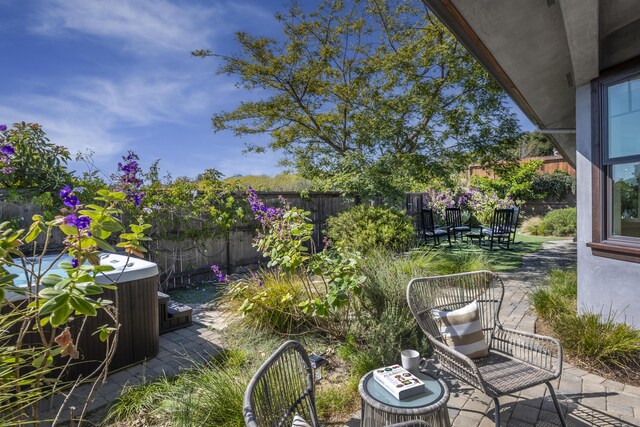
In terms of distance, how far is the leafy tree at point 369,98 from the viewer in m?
6.90

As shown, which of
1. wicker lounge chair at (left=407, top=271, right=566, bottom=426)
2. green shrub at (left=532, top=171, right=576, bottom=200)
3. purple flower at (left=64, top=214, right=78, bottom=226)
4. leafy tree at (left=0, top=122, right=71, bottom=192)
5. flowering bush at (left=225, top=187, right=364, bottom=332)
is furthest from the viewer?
green shrub at (left=532, top=171, right=576, bottom=200)

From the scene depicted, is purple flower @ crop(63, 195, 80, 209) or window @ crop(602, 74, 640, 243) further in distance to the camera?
window @ crop(602, 74, 640, 243)

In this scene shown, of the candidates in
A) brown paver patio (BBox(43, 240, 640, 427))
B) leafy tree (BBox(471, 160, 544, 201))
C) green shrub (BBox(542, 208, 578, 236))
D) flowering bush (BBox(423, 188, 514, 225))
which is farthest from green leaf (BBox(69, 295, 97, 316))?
leafy tree (BBox(471, 160, 544, 201))

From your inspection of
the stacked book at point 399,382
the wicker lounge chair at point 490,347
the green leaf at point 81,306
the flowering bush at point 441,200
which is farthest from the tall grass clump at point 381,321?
the flowering bush at point 441,200

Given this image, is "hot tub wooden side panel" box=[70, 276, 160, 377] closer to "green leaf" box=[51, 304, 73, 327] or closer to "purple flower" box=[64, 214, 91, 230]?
"purple flower" box=[64, 214, 91, 230]

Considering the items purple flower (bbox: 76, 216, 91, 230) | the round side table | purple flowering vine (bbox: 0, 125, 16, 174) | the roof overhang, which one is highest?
the roof overhang

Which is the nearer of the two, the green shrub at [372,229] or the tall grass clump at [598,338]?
the tall grass clump at [598,338]

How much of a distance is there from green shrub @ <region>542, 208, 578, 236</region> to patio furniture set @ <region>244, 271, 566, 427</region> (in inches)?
422

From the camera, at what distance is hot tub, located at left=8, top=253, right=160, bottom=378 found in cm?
287

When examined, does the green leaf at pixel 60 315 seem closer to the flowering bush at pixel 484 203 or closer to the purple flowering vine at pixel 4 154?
the purple flowering vine at pixel 4 154

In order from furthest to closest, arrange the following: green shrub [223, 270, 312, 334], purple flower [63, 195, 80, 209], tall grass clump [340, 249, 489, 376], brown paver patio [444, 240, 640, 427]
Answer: green shrub [223, 270, 312, 334], tall grass clump [340, 249, 489, 376], brown paver patio [444, 240, 640, 427], purple flower [63, 195, 80, 209]

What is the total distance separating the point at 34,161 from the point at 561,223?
44.7 feet

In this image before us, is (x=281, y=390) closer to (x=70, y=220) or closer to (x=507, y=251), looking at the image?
(x=70, y=220)

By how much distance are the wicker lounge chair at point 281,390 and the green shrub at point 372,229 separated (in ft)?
15.2
